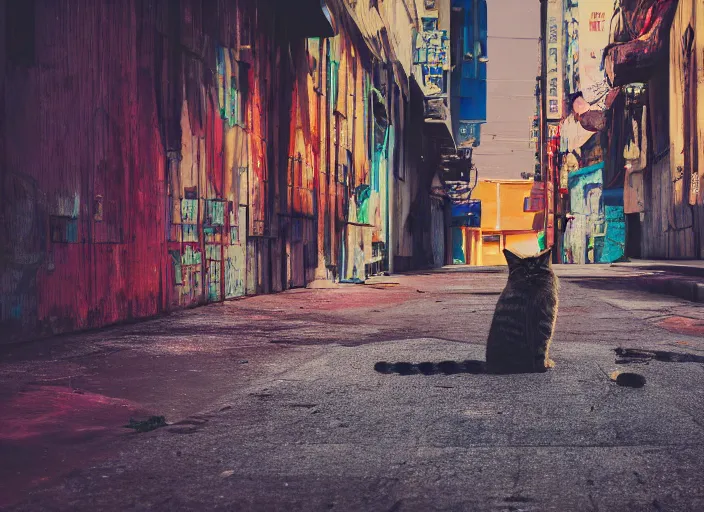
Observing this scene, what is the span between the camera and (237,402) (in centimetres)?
372

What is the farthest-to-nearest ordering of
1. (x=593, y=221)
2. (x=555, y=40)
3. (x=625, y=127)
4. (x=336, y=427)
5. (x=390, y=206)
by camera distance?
(x=555, y=40)
(x=593, y=221)
(x=625, y=127)
(x=390, y=206)
(x=336, y=427)

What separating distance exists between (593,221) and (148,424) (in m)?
39.6

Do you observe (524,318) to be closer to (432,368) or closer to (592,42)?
(432,368)

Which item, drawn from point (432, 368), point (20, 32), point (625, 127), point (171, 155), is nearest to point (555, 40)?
point (625, 127)

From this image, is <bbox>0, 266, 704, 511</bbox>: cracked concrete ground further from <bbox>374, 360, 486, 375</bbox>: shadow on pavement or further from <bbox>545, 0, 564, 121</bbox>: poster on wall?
<bbox>545, 0, 564, 121</bbox>: poster on wall

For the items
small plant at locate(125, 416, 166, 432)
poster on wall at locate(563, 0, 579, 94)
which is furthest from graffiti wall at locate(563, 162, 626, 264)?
small plant at locate(125, 416, 166, 432)

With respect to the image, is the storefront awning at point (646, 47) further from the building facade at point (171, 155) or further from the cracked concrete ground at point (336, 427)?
the cracked concrete ground at point (336, 427)

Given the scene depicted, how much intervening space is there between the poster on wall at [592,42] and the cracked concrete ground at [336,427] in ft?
127

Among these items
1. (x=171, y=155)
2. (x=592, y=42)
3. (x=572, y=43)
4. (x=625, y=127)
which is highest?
(x=572, y=43)

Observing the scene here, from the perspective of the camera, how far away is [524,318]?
410cm

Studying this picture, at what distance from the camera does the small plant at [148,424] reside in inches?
126

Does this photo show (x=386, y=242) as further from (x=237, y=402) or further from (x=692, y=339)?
(x=237, y=402)

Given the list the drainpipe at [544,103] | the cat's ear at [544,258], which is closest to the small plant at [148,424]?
the cat's ear at [544,258]

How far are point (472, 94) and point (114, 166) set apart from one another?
28.6m
